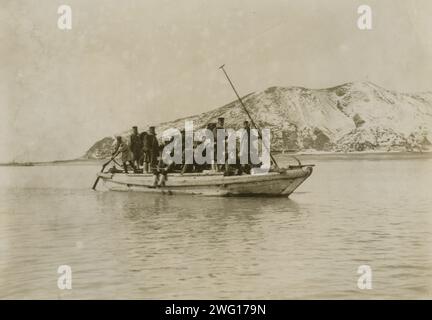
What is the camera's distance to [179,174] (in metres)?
21.4

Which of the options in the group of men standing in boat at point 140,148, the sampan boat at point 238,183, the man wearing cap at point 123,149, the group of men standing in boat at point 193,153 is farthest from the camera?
the group of men standing in boat at point 140,148

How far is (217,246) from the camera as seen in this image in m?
12.9

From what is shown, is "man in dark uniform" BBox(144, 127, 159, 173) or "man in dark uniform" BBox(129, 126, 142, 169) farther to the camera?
"man in dark uniform" BBox(144, 127, 159, 173)

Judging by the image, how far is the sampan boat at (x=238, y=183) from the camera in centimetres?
2005

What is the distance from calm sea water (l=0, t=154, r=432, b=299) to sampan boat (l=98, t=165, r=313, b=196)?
31cm

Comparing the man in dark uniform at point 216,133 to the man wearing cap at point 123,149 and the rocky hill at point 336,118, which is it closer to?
the rocky hill at point 336,118

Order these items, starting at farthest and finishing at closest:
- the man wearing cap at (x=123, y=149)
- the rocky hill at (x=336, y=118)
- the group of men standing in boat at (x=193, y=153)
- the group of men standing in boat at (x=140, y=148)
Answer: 1. the group of men standing in boat at (x=140, y=148)
2. the man wearing cap at (x=123, y=149)
3. the group of men standing in boat at (x=193, y=153)
4. the rocky hill at (x=336, y=118)

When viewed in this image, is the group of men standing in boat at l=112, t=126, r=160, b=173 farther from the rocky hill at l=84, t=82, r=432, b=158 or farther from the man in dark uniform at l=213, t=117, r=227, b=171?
the man in dark uniform at l=213, t=117, r=227, b=171

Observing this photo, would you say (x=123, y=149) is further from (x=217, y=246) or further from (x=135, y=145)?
(x=217, y=246)

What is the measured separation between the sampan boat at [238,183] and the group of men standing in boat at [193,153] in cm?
38

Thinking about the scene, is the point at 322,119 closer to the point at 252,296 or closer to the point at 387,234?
the point at 387,234

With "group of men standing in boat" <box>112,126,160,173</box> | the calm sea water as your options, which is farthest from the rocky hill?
the calm sea water

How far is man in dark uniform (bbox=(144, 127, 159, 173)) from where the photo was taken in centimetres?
2093

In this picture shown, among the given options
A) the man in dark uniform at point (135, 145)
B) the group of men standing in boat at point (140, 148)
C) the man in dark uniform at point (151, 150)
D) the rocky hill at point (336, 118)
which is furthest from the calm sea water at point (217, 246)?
the rocky hill at point (336, 118)
